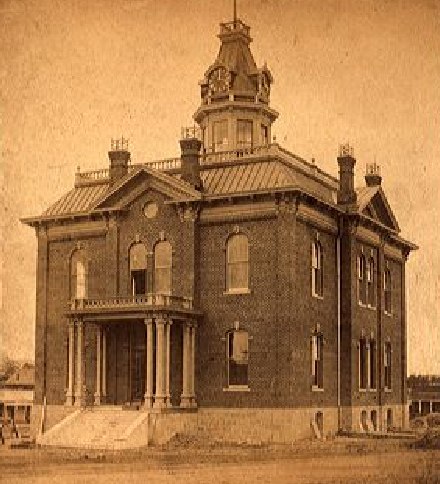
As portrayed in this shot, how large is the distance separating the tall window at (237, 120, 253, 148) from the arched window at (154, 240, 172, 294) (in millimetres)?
6730

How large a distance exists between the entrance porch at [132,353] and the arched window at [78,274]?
1520 millimetres

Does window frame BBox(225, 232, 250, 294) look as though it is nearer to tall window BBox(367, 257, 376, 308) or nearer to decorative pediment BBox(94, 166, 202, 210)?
decorative pediment BBox(94, 166, 202, 210)

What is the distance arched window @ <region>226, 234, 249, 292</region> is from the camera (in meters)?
31.7

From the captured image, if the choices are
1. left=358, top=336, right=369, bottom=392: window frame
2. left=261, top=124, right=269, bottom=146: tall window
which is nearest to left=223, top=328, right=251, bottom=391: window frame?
left=358, top=336, right=369, bottom=392: window frame

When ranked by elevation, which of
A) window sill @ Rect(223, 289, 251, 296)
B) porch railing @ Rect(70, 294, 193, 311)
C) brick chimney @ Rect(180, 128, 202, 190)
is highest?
brick chimney @ Rect(180, 128, 202, 190)

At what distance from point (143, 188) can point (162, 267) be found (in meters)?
2.59

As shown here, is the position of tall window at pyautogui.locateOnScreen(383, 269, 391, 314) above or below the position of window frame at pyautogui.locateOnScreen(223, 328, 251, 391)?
above

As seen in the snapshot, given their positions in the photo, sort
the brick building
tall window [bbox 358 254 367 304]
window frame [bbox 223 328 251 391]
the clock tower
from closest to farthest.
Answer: the brick building, window frame [bbox 223 328 251 391], tall window [bbox 358 254 367 304], the clock tower

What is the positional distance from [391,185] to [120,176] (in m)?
9.90

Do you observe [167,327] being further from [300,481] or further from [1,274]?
[300,481]

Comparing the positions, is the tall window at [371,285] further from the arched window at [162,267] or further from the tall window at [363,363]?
the arched window at [162,267]

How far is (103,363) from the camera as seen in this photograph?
33344 millimetres

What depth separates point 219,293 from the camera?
31953 millimetres

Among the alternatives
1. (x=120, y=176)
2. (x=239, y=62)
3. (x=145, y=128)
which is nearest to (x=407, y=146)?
(x=145, y=128)
